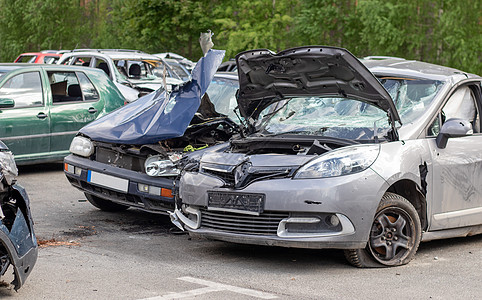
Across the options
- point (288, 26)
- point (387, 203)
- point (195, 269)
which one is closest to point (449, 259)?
point (387, 203)

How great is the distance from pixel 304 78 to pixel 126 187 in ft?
7.07

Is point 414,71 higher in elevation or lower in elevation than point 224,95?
higher

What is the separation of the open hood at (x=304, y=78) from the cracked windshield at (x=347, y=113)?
138 millimetres

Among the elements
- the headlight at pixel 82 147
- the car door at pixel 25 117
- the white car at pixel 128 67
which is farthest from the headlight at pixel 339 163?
the white car at pixel 128 67

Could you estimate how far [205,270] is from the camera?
Answer: 6.30 m

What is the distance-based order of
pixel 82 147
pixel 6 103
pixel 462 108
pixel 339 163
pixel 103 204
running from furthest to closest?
pixel 6 103 → pixel 103 204 → pixel 82 147 → pixel 462 108 → pixel 339 163

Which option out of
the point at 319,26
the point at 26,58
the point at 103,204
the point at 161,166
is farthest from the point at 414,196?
the point at 319,26

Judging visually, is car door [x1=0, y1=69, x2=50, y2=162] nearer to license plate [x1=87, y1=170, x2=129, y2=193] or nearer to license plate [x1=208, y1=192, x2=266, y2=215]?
license plate [x1=87, y1=170, x2=129, y2=193]

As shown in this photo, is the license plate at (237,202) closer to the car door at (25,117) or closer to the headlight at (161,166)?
the headlight at (161,166)

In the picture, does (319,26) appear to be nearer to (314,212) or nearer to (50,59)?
(50,59)

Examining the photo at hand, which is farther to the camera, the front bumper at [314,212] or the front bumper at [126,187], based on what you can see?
the front bumper at [126,187]

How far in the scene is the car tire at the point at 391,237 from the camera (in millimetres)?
6410

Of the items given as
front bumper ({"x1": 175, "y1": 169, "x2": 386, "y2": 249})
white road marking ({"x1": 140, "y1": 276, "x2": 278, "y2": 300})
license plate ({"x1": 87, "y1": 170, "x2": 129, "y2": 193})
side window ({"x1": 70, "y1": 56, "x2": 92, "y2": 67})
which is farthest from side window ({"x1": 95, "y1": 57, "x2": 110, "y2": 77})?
white road marking ({"x1": 140, "y1": 276, "x2": 278, "y2": 300})

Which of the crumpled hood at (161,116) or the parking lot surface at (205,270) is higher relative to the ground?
the crumpled hood at (161,116)
